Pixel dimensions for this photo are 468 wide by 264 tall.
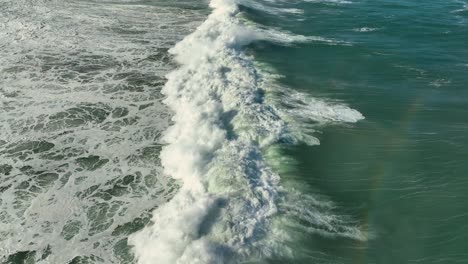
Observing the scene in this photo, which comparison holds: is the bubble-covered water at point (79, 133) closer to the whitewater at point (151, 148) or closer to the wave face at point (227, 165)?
the whitewater at point (151, 148)

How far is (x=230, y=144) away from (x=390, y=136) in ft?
17.9

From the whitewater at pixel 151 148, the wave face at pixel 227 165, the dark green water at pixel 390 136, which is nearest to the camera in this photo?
the wave face at pixel 227 165

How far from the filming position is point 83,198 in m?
11.6

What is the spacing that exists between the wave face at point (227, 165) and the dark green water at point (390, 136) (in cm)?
74

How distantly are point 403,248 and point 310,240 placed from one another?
2.16 m

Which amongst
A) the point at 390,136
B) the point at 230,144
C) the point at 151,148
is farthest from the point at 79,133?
the point at 390,136

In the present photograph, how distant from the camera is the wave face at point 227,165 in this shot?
393 inches

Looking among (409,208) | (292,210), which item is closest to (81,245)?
(292,210)

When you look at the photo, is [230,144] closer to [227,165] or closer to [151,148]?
[227,165]

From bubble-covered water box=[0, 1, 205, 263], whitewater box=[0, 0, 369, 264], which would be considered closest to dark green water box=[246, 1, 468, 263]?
whitewater box=[0, 0, 369, 264]

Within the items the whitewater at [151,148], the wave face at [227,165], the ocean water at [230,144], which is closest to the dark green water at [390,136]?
the ocean water at [230,144]

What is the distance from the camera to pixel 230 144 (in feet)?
45.1

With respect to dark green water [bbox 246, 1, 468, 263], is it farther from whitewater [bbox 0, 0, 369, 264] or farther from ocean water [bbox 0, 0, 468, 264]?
whitewater [bbox 0, 0, 369, 264]

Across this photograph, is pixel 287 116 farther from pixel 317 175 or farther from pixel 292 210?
pixel 292 210
